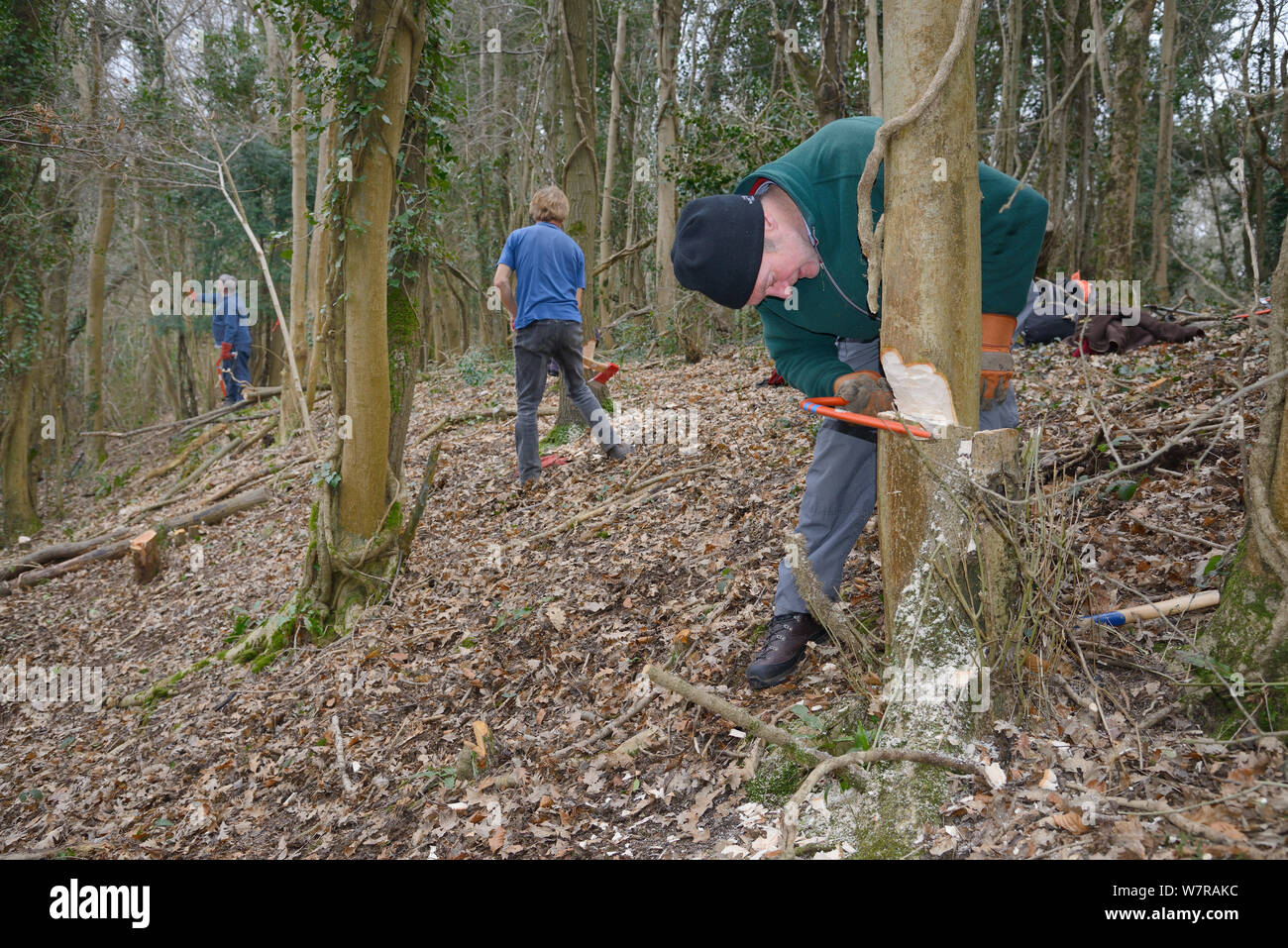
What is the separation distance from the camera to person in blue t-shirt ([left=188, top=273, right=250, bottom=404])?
564 inches

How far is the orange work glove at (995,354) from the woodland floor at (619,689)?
0.42 m

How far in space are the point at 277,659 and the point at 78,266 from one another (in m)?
18.8

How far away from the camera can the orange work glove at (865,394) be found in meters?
2.68

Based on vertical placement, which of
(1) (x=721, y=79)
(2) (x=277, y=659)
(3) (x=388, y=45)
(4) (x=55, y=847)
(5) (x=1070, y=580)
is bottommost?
(4) (x=55, y=847)

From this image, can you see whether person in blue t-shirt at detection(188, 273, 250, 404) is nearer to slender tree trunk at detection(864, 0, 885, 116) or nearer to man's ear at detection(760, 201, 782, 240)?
slender tree trunk at detection(864, 0, 885, 116)

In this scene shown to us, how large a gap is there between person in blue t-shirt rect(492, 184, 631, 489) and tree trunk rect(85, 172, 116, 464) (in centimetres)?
1071

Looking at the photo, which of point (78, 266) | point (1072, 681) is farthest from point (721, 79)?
point (1072, 681)

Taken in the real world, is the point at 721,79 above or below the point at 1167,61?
above

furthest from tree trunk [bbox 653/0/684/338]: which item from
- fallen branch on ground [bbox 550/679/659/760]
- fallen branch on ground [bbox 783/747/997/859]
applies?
fallen branch on ground [bbox 783/747/997/859]

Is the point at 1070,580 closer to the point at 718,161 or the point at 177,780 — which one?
the point at 177,780

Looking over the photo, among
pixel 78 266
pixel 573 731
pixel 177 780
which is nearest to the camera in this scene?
pixel 573 731

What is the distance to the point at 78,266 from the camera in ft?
62.0

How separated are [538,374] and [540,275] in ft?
2.43

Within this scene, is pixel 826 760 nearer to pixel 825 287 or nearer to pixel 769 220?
pixel 825 287
